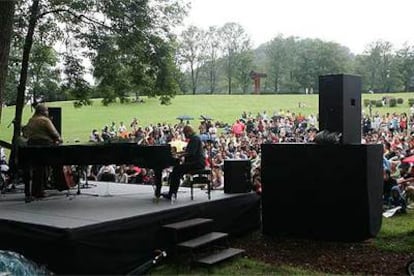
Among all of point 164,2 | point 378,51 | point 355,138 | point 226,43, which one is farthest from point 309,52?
point 355,138

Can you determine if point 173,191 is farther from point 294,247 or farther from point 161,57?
point 161,57

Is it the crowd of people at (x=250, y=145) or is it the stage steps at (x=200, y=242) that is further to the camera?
the crowd of people at (x=250, y=145)

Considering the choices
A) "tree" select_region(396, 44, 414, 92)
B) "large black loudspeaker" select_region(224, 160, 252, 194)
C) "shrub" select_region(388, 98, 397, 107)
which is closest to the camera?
"large black loudspeaker" select_region(224, 160, 252, 194)

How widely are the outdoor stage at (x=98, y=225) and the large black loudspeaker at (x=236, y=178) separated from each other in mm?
341

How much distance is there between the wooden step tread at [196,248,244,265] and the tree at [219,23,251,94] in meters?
68.1

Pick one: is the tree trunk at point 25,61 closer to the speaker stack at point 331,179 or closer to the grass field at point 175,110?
the speaker stack at point 331,179

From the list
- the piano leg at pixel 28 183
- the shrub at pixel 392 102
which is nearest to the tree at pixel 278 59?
the shrub at pixel 392 102

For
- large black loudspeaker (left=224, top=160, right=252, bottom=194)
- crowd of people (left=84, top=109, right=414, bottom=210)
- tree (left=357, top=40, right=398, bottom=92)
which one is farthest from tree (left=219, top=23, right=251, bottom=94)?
large black loudspeaker (left=224, top=160, right=252, bottom=194)

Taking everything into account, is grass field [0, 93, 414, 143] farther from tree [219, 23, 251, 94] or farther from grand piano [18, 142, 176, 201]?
grand piano [18, 142, 176, 201]

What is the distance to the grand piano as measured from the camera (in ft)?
28.4

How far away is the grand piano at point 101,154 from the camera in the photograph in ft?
28.4

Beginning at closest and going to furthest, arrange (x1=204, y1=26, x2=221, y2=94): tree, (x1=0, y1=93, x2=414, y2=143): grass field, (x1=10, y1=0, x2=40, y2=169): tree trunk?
(x1=10, y1=0, x2=40, y2=169): tree trunk → (x1=0, y1=93, x2=414, y2=143): grass field → (x1=204, y1=26, x2=221, y2=94): tree

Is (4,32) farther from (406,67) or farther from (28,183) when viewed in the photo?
(406,67)

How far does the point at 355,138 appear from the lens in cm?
905
